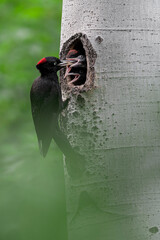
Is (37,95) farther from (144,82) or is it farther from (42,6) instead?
(42,6)

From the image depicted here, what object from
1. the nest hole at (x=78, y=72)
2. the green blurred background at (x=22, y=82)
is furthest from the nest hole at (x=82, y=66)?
the green blurred background at (x=22, y=82)

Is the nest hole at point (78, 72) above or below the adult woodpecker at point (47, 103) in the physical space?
above

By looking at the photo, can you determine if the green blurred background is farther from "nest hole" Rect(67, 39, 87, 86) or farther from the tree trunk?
"nest hole" Rect(67, 39, 87, 86)

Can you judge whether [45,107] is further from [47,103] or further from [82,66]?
[82,66]

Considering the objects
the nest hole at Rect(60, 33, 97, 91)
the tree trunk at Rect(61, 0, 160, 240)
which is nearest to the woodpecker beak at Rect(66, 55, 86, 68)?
the nest hole at Rect(60, 33, 97, 91)

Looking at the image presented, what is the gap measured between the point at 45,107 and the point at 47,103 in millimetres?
48

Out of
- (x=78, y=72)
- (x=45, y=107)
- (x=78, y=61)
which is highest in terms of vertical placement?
(x=78, y=61)

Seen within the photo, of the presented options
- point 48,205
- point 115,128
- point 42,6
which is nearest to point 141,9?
point 115,128

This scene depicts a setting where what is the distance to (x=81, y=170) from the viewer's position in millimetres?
2750

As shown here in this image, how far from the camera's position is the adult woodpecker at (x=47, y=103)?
3.16m

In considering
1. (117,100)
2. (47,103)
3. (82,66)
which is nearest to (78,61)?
(82,66)

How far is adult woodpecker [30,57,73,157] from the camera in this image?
124 inches

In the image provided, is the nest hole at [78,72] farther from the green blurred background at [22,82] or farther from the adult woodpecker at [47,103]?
the green blurred background at [22,82]

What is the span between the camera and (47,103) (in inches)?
141
